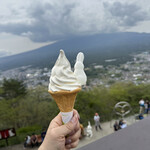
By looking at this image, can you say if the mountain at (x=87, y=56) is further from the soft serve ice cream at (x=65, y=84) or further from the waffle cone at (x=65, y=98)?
the waffle cone at (x=65, y=98)

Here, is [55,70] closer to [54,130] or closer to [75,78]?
[75,78]

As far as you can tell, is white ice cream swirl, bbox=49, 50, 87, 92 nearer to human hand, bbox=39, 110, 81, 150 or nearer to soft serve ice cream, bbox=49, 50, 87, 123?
soft serve ice cream, bbox=49, 50, 87, 123

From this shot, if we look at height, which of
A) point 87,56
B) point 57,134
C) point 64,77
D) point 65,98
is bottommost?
point 57,134

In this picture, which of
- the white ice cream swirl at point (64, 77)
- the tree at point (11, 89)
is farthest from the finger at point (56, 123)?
the tree at point (11, 89)

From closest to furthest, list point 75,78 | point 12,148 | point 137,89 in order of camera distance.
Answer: point 75,78 < point 12,148 < point 137,89

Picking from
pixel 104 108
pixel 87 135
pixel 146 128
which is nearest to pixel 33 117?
pixel 87 135

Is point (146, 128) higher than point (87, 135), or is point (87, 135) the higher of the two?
point (146, 128)

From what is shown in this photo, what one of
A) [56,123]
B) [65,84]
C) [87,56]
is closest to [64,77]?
[65,84]

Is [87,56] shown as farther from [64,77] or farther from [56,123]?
[56,123]
